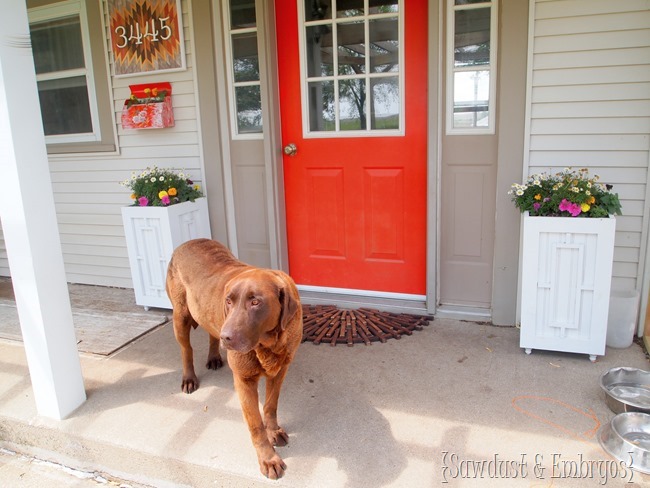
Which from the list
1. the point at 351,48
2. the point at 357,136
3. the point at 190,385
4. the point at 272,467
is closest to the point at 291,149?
the point at 357,136

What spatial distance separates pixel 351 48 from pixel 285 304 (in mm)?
2277

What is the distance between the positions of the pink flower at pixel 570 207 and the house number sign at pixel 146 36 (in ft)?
9.47

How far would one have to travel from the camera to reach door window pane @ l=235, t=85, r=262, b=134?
3904 millimetres

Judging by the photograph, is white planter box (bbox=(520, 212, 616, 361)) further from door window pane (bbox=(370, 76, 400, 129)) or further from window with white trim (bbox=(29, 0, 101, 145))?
window with white trim (bbox=(29, 0, 101, 145))

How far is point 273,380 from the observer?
230cm

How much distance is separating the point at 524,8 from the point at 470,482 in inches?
102

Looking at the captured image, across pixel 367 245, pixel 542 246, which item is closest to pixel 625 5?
pixel 542 246

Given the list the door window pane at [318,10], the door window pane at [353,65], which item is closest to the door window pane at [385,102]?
the door window pane at [353,65]

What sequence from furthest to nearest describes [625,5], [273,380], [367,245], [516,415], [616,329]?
[367,245]
[616,329]
[625,5]
[516,415]
[273,380]

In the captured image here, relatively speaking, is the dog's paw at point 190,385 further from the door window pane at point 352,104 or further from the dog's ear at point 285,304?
the door window pane at point 352,104

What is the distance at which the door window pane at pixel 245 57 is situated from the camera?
12.5ft

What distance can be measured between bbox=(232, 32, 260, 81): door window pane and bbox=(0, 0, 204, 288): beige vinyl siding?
0.36 meters

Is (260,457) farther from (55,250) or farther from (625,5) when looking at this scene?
(625,5)

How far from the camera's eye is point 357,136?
3670mm
